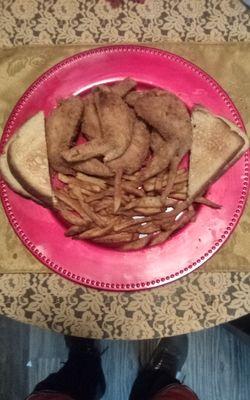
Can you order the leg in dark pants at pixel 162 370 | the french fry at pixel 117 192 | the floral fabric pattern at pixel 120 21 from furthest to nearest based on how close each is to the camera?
1. the leg in dark pants at pixel 162 370
2. the floral fabric pattern at pixel 120 21
3. the french fry at pixel 117 192

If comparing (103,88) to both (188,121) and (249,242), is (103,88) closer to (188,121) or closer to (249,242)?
(188,121)

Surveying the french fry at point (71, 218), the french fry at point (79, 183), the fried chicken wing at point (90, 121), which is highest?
the fried chicken wing at point (90, 121)

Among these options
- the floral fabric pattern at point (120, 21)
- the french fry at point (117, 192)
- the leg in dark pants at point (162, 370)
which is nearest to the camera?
the french fry at point (117, 192)

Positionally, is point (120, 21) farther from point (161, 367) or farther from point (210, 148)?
point (161, 367)

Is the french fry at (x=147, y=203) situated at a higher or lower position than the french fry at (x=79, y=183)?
lower

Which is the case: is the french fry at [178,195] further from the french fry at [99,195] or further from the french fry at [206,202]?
the french fry at [99,195]

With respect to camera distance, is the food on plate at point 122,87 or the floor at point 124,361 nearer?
the food on plate at point 122,87

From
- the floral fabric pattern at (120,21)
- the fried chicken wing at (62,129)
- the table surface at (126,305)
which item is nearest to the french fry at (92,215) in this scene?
the fried chicken wing at (62,129)
